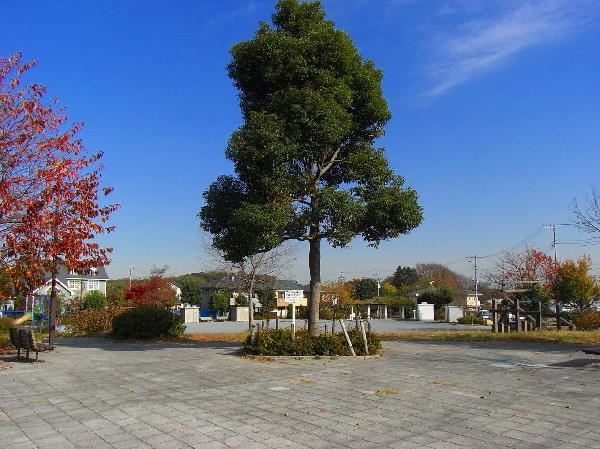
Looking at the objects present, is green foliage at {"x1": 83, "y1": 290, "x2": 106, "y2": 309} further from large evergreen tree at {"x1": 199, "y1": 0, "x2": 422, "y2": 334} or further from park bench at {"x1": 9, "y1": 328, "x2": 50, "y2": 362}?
large evergreen tree at {"x1": 199, "y1": 0, "x2": 422, "y2": 334}

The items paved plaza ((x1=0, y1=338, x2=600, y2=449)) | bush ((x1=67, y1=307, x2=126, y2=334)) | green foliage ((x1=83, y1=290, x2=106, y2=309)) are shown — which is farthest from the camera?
green foliage ((x1=83, y1=290, x2=106, y2=309))

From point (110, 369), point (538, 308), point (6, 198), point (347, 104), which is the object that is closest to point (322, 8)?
point (347, 104)

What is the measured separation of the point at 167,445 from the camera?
5348 mm

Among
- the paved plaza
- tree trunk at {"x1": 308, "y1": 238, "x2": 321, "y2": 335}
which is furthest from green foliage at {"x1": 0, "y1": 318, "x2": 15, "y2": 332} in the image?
tree trunk at {"x1": 308, "y1": 238, "x2": 321, "y2": 335}

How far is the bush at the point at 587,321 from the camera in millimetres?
24234

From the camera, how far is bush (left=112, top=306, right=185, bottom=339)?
18641mm

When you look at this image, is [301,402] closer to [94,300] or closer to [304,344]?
[304,344]

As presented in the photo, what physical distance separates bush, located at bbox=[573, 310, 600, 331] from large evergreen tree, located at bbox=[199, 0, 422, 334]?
1534cm

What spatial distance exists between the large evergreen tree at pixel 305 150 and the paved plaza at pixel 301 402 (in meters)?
3.09

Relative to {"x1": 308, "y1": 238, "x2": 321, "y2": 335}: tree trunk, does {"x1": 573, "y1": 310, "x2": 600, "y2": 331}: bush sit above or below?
below

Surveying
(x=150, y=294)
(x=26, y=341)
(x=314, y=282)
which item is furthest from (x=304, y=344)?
(x=150, y=294)

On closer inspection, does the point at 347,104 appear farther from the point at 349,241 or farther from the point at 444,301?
the point at 444,301

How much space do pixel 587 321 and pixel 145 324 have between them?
1910cm

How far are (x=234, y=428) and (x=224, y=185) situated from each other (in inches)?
359
